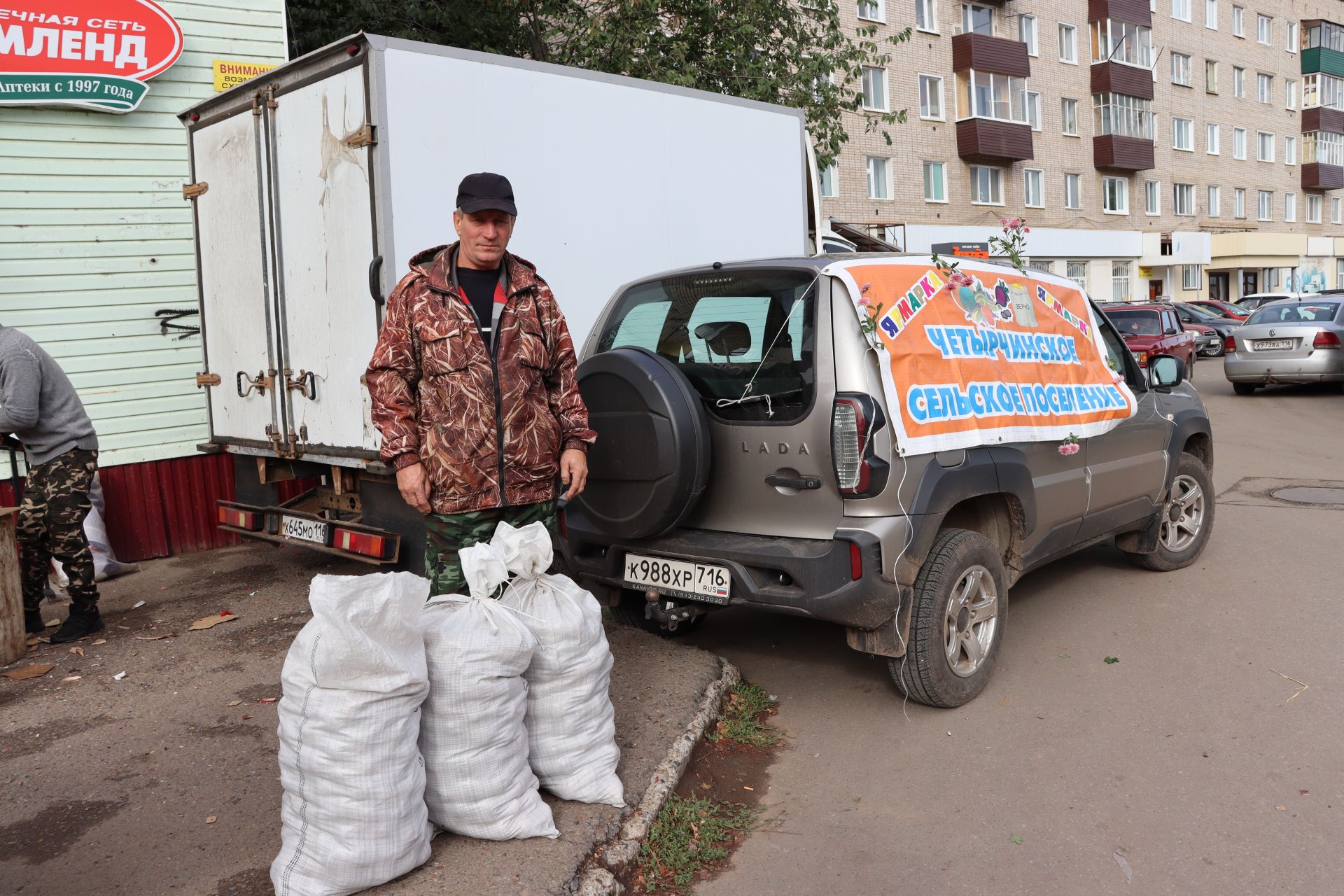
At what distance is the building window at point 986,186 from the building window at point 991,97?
1.58 m

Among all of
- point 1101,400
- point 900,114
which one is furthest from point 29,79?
point 900,114

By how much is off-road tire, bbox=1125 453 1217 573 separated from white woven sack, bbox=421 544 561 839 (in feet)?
14.9

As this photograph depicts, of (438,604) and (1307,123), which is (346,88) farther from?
(1307,123)

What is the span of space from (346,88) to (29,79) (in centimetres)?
336

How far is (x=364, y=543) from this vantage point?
5.61m

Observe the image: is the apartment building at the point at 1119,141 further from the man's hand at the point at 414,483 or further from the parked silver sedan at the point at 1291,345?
the man's hand at the point at 414,483

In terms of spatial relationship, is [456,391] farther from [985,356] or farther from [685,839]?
[985,356]

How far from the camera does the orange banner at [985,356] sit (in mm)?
4125

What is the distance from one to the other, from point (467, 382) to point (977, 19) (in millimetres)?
34428

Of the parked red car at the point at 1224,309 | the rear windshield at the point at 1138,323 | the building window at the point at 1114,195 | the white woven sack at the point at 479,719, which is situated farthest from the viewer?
the building window at the point at 1114,195

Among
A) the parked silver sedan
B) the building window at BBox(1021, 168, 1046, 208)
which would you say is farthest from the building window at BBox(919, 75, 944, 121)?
the parked silver sedan

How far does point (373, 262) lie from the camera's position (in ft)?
16.8

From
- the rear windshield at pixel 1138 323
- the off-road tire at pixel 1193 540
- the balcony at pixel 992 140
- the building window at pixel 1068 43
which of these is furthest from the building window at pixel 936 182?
the off-road tire at pixel 1193 540

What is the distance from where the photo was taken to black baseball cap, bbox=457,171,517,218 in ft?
11.4
